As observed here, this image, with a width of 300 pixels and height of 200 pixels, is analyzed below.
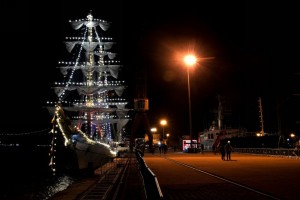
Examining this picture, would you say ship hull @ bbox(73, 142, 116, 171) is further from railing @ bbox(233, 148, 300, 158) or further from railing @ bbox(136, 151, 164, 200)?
railing @ bbox(136, 151, 164, 200)

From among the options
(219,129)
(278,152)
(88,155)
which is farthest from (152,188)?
(219,129)

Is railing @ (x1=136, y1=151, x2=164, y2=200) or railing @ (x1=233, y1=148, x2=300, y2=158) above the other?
railing @ (x1=233, y1=148, x2=300, y2=158)

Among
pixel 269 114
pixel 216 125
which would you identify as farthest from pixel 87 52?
pixel 269 114

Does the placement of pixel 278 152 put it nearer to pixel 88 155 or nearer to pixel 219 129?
pixel 88 155

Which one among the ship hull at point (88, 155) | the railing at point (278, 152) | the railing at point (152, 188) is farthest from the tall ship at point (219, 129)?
the railing at point (152, 188)

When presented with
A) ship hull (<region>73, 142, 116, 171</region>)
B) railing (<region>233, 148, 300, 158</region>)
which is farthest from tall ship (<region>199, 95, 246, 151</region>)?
ship hull (<region>73, 142, 116, 171</region>)

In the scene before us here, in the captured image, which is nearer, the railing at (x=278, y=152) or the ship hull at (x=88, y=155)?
the railing at (x=278, y=152)

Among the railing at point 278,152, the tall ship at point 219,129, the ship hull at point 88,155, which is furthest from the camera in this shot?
the tall ship at point 219,129

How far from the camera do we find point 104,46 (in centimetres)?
7150

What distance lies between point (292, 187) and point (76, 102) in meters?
62.7

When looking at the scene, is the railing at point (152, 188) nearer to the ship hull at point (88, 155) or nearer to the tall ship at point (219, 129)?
the ship hull at point (88, 155)

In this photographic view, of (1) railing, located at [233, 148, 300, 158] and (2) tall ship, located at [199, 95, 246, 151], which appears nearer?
(1) railing, located at [233, 148, 300, 158]

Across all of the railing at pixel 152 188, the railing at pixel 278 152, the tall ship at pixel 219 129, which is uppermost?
the tall ship at pixel 219 129

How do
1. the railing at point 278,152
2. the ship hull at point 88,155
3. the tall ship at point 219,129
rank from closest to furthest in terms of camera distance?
the railing at point 278,152, the ship hull at point 88,155, the tall ship at point 219,129
